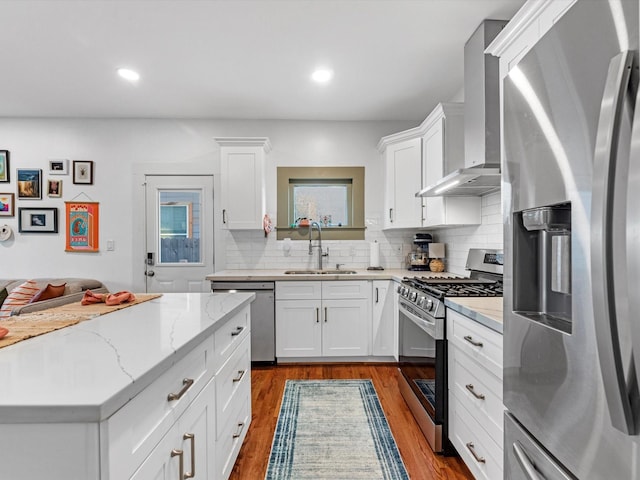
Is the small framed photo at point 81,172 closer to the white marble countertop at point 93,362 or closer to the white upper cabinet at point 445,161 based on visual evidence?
the white marble countertop at point 93,362

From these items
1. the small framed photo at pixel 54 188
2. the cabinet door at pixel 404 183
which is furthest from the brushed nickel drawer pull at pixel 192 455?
the small framed photo at pixel 54 188

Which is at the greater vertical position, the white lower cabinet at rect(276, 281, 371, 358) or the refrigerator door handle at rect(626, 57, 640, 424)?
the refrigerator door handle at rect(626, 57, 640, 424)

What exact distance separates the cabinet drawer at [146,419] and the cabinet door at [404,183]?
2701 mm

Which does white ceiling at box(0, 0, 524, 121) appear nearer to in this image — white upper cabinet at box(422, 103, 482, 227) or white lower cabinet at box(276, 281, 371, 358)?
white upper cabinet at box(422, 103, 482, 227)

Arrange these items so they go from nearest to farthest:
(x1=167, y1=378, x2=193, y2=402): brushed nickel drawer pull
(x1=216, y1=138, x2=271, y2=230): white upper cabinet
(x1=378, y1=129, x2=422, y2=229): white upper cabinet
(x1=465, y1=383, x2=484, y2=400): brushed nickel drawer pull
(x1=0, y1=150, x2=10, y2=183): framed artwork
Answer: (x1=167, y1=378, x2=193, y2=402): brushed nickel drawer pull → (x1=465, y1=383, x2=484, y2=400): brushed nickel drawer pull → (x1=378, y1=129, x2=422, y2=229): white upper cabinet → (x1=216, y1=138, x2=271, y2=230): white upper cabinet → (x1=0, y1=150, x2=10, y2=183): framed artwork

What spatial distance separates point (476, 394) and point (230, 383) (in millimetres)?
1167

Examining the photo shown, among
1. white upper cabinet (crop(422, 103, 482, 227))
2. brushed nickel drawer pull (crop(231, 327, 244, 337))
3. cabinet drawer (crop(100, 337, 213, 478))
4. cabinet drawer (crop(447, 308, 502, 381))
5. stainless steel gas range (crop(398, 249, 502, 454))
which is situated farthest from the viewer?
white upper cabinet (crop(422, 103, 482, 227))

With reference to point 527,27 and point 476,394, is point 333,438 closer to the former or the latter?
point 476,394

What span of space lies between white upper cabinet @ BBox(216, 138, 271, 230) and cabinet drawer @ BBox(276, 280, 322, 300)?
753mm

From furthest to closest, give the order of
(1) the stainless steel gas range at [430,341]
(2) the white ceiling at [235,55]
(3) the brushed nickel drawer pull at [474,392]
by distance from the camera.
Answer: (2) the white ceiling at [235,55]
(1) the stainless steel gas range at [430,341]
(3) the brushed nickel drawer pull at [474,392]

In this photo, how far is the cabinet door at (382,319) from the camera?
10.7 feet

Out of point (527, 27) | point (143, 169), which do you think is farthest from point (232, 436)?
point (143, 169)

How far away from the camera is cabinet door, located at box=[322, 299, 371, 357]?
3.25 m

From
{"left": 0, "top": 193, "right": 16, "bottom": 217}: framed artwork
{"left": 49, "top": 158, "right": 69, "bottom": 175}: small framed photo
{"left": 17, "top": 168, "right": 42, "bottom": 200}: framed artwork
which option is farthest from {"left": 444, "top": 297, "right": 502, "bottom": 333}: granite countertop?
{"left": 0, "top": 193, "right": 16, "bottom": 217}: framed artwork
